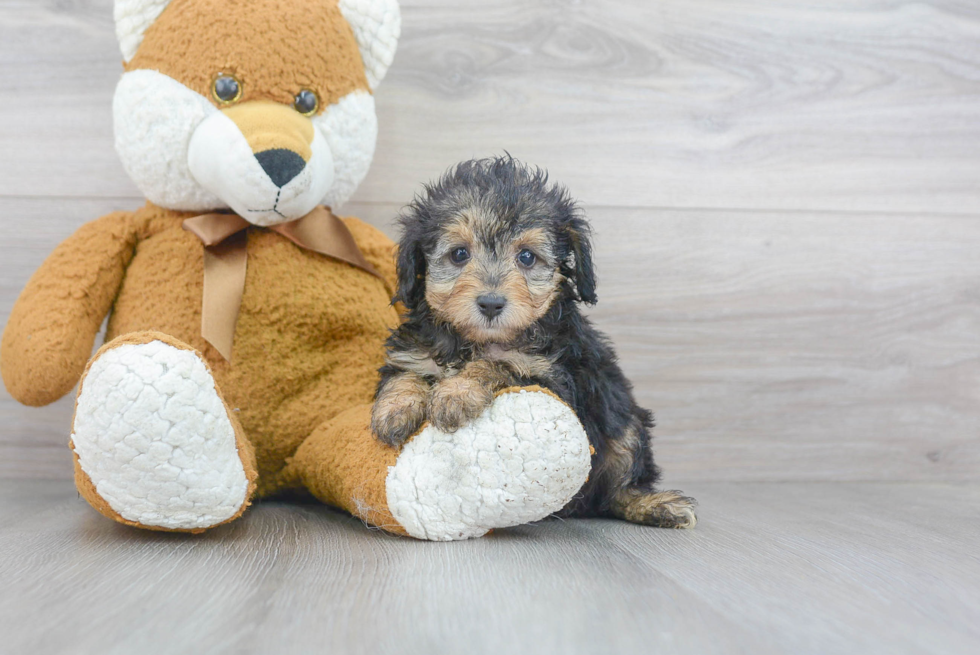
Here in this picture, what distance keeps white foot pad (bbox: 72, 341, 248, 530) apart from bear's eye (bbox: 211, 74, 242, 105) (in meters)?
0.66

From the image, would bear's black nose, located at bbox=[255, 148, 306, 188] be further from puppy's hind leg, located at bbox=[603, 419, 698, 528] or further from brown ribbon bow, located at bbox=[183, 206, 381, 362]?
puppy's hind leg, located at bbox=[603, 419, 698, 528]

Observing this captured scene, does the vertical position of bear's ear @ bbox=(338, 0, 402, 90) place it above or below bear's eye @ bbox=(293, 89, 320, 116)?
above

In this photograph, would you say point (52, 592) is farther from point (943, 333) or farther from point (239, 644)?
point (943, 333)

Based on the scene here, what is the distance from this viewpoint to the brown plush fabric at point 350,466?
154cm

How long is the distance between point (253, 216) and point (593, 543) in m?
1.08

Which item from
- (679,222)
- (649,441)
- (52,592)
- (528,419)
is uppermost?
(679,222)

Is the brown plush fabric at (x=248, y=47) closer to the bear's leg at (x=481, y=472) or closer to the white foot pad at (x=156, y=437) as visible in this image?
the white foot pad at (x=156, y=437)

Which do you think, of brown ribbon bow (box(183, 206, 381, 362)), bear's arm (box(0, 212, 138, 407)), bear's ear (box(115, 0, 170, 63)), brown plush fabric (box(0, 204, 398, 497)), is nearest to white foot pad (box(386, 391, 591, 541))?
brown plush fabric (box(0, 204, 398, 497))

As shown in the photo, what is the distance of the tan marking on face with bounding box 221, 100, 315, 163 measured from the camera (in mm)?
1661

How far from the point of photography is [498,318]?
1.51 meters

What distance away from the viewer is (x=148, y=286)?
185cm

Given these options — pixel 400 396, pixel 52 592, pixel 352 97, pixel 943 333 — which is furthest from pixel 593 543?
pixel 943 333

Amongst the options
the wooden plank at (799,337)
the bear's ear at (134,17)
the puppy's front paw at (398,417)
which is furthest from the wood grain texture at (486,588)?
the bear's ear at (134,17)

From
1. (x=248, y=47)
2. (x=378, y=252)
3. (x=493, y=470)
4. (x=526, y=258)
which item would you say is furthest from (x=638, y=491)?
(x=248, y=47)
